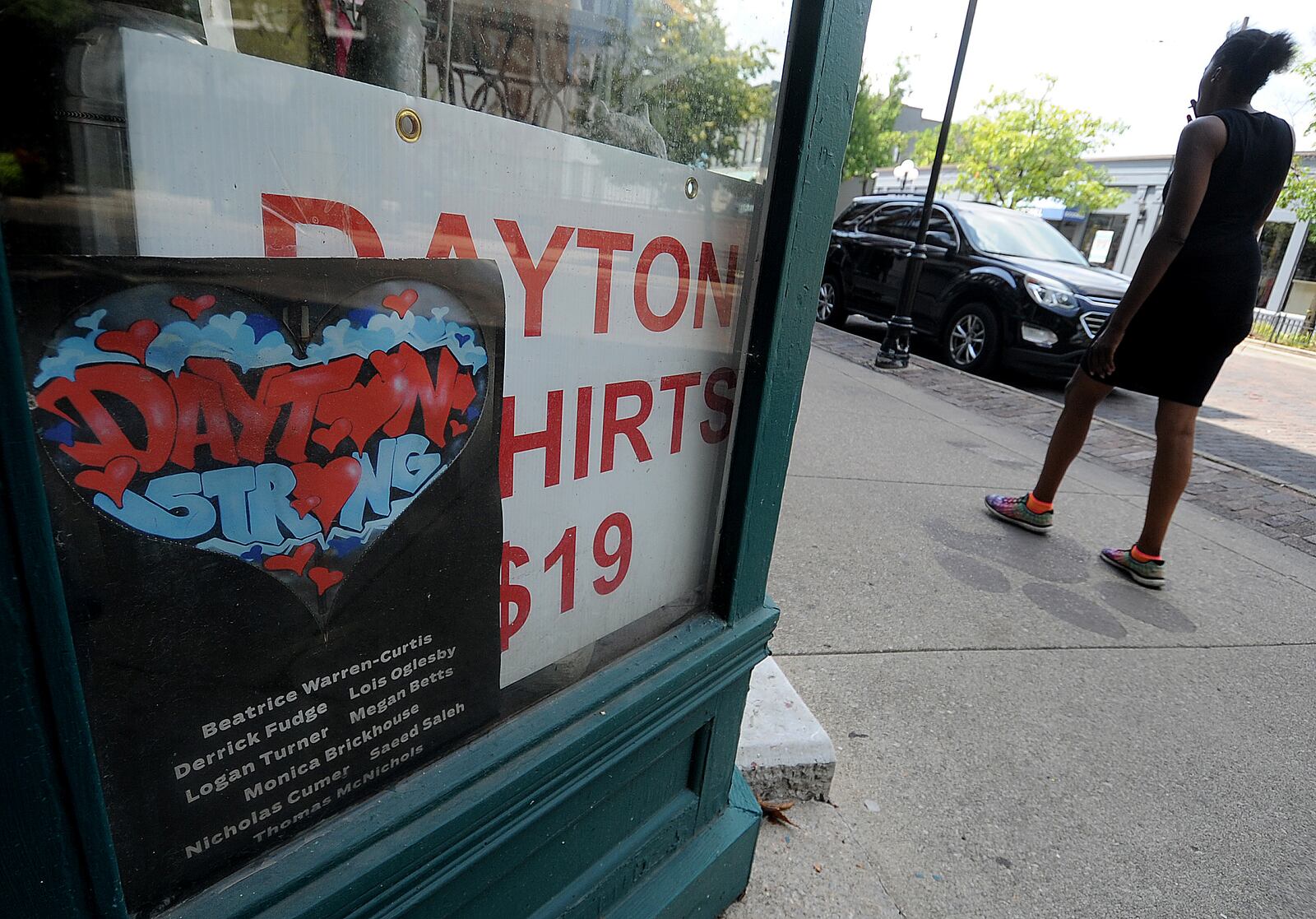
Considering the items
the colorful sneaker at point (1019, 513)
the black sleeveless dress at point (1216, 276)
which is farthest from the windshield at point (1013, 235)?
the black sleeveless dress at point (1216, 276)

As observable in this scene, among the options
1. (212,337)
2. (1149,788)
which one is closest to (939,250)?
(1149,788)

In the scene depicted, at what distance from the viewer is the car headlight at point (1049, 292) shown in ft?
24.6

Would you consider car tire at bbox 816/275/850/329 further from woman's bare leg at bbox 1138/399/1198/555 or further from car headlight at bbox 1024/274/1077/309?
woman's bare leg at bbox 1138/399/1198/555

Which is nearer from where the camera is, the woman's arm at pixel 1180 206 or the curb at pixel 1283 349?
the woman's arm at pixel 1180 206

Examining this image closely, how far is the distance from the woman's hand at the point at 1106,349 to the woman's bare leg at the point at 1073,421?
83 mm

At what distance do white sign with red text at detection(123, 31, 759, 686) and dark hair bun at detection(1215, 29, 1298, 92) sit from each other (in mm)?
2955

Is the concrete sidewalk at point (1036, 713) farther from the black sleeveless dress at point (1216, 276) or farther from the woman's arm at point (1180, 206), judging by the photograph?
the woman's arm at point (1180, 206)

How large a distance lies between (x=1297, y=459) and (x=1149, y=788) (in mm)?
5615

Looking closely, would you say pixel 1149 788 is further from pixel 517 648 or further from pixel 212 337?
pixel 212 337

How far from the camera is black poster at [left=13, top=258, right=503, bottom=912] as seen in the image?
71cm

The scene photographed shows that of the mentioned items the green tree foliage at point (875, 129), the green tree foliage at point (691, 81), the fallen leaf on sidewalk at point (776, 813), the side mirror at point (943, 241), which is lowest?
the fallen leaf on sidewalk at point (776, 813)

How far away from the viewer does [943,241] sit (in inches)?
345

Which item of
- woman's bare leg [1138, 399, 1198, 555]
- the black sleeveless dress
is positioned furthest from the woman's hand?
woman's bare leg [1138, 399, 1198, 555]

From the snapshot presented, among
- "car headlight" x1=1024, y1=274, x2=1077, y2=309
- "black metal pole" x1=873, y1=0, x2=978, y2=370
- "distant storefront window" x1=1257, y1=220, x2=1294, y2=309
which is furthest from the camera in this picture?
"distant storefront window" x1=1257, y1=220, x2=1294, y2=309
